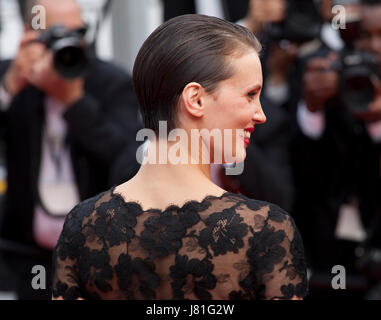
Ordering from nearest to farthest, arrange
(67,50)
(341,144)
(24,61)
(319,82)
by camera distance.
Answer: (67,50) < (24,61) < (319,82) < (341,144)

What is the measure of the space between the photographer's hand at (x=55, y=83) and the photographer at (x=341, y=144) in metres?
1.02

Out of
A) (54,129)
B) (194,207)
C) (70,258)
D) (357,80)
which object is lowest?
(70,258)

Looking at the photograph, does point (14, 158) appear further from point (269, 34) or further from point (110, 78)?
point (269, 34)

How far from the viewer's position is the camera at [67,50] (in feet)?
10.6

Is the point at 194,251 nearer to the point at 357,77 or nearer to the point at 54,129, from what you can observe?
the point at 54,129

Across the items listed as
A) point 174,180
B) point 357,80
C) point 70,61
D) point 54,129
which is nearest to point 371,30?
point 357,80

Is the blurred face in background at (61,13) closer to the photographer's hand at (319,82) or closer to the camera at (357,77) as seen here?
the photographer's hand at (319,82)

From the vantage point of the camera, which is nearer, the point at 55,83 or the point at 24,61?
the point at 55,83

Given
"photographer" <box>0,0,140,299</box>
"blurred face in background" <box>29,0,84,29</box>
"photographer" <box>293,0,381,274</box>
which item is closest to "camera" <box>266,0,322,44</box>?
"photographer" <box>293,0,381,274</box>

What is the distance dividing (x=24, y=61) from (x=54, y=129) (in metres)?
0.30

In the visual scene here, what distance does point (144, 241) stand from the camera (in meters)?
1.77

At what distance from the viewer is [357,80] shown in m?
3.45

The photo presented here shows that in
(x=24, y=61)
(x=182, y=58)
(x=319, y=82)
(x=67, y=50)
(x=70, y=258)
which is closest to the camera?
(x=182, y=58)

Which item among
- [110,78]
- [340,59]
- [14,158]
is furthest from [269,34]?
[14,158]
